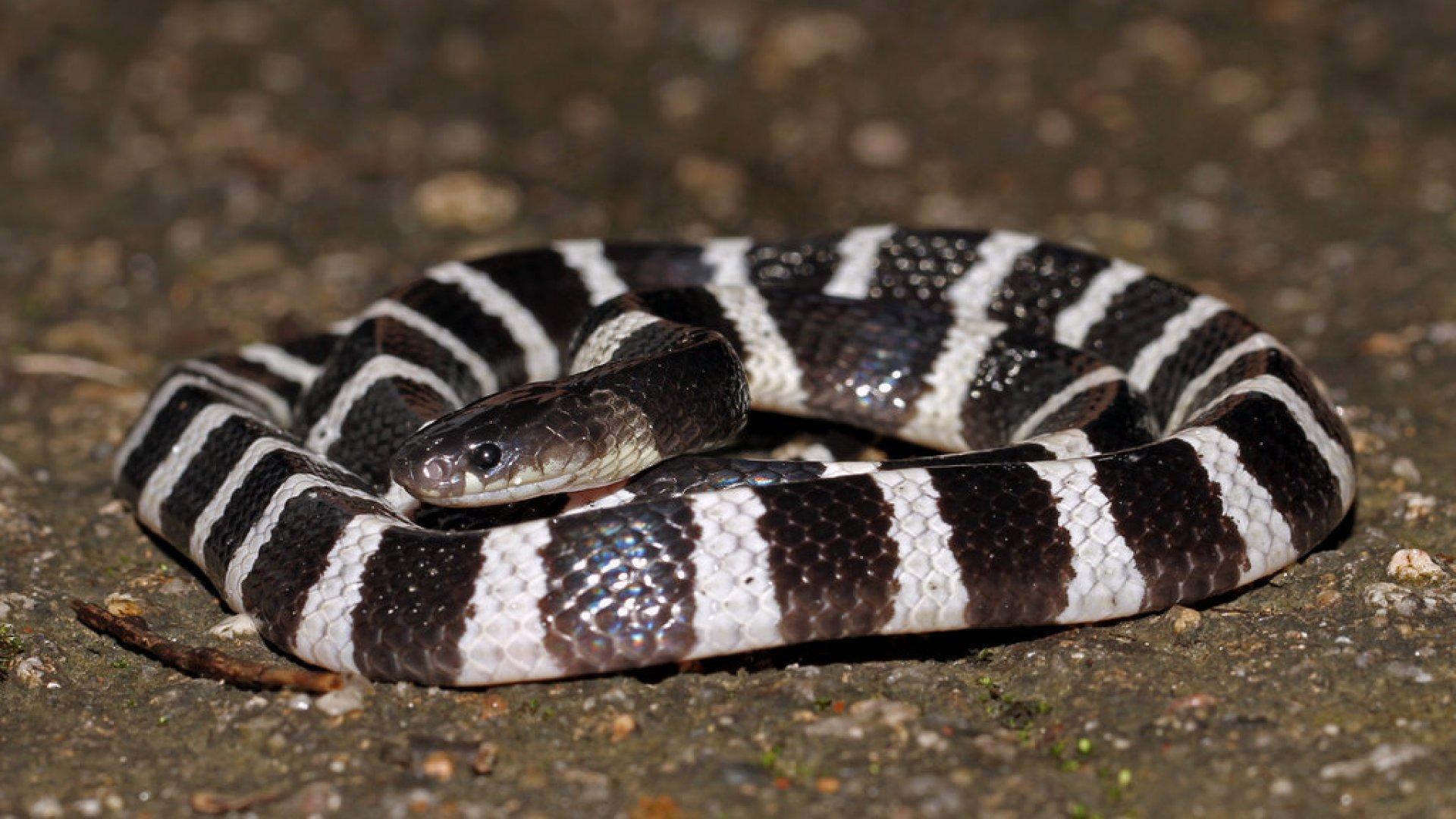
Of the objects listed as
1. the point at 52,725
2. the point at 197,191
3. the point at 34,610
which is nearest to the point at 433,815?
the point at 52,725

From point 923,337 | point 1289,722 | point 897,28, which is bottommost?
point 1289,722

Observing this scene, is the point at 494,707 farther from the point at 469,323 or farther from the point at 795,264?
the point at 795,264

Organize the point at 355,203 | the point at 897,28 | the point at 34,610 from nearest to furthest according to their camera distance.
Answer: the point at 34,610 → the point at 355,203 → the point at 897,28

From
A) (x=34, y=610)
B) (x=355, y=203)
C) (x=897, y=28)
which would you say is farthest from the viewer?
(x=897, y=28)

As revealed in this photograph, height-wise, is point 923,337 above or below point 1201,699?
above

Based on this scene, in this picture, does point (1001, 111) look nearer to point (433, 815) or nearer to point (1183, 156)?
point (1183, 156)

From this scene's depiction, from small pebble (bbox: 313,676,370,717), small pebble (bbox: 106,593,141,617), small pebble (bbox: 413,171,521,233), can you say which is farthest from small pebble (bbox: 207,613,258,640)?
small pebble (bbox: 413,171,521,233)
